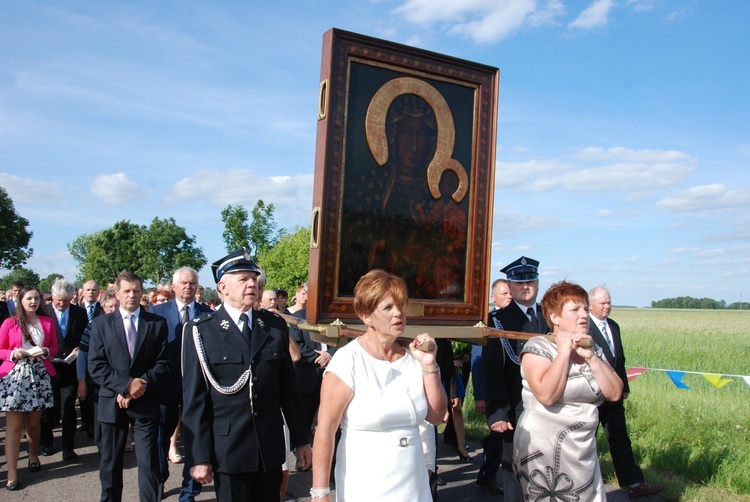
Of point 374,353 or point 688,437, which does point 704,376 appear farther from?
point 374,353

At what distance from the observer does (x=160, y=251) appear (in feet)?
251

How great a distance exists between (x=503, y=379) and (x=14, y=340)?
532 cm

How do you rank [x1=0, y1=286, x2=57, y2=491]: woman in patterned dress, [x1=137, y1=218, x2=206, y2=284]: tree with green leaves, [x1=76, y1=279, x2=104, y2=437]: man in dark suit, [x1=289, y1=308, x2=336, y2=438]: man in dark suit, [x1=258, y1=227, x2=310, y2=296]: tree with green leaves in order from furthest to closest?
1. [x1=137, y1=218, x2=206, y2=284]: tree with green leaves
2. [x1=258, y1=227, x2=310, y2=296]: tree with green leaves
3. [x1=76, y1=279, x2=104, y2=437]: man in dark suit
4. [x1=289, y1=308, x2=336, y2=438]: man in dark suit
5. [x1=0, y1=286, x2=57, y2=491]: woman in patterned dress

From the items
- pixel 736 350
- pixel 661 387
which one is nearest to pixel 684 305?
pixel 736 350

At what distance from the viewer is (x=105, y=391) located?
5402 millimetres

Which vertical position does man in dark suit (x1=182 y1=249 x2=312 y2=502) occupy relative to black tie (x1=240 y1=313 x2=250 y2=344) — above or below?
below

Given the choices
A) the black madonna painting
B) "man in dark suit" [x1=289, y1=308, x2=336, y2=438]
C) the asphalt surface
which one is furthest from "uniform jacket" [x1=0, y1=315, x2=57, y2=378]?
the black madonna painting

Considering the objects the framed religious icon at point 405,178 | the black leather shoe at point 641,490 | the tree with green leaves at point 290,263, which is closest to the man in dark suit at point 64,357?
the framed religious icon at point 405,178

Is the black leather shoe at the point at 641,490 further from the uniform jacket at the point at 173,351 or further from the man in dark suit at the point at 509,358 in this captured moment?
the uniform jacket at the point at 173,351

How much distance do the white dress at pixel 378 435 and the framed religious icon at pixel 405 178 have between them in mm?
1305

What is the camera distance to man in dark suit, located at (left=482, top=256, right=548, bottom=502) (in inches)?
201

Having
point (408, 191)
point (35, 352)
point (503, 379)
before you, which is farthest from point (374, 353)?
point (35, 352)

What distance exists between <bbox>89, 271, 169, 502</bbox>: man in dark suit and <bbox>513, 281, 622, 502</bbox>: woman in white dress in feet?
10.2

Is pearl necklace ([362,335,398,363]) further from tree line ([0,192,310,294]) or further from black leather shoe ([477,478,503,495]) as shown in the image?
tree line ([0,192,310,294])
